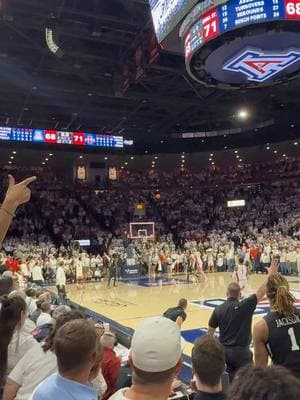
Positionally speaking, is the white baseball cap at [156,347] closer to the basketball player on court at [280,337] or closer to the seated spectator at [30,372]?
the seated spectator at [30,372]

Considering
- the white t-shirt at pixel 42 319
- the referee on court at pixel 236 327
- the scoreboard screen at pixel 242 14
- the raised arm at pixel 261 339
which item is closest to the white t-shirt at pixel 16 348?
the raised arm at pixel 261 339

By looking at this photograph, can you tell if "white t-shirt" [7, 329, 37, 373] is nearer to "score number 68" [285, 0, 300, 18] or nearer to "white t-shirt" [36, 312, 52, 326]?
"white t-shirt" [36, 312, 52, 326]

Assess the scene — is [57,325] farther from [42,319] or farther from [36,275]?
[36,275]

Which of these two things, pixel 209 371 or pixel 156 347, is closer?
pixel 156 347

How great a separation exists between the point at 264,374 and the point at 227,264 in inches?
910

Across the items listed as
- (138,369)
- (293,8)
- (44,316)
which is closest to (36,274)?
(44,316)

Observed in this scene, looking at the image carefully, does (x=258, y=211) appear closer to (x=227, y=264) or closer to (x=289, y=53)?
(x=227, y=264)

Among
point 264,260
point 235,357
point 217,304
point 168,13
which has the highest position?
point 168,13

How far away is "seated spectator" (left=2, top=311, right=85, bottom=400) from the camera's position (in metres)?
2.71

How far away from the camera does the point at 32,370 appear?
2781 mm

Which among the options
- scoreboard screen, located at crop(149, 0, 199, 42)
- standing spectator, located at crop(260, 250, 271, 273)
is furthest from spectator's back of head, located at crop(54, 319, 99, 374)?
standing spectator, located at crop(260, 250, 271, 273)

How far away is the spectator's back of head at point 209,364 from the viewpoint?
2.31 m

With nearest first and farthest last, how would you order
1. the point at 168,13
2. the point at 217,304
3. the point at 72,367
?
the point at 72,367 → the point at 168,13 → the point at 217,304

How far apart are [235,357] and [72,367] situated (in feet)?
9.07
